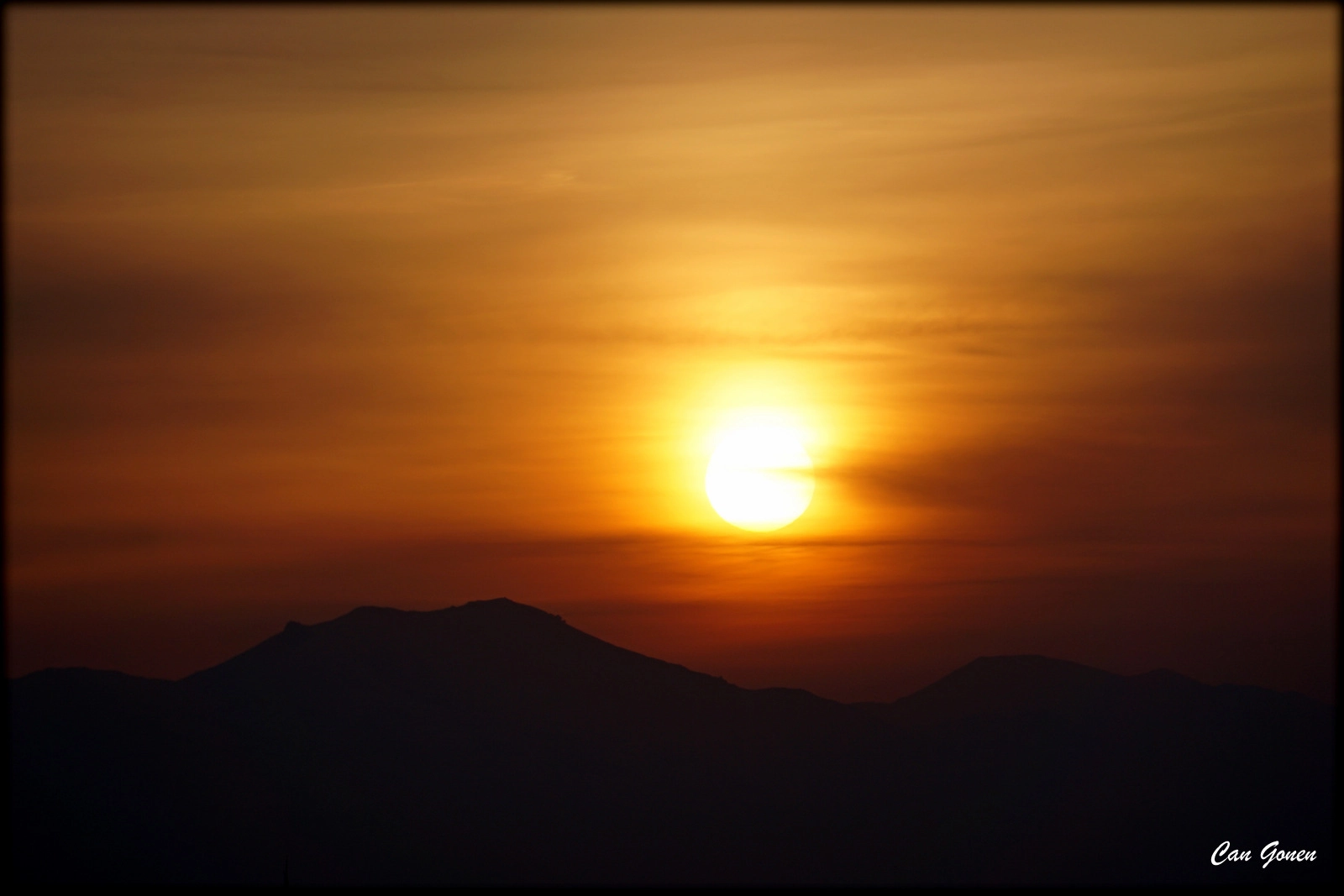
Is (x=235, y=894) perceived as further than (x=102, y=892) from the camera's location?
No

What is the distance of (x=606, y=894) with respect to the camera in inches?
594

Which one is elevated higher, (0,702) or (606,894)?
(0,702)

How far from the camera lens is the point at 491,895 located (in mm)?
16266

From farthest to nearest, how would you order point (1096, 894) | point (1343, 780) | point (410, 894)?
point (1343, 780), point (410, 894), point (1096, 894)

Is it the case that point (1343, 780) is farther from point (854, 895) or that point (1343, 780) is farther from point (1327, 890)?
point (854, 895)

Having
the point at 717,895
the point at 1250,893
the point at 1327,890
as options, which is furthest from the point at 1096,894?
the point at 1327,890

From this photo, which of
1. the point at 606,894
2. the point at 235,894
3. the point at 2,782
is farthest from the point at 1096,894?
the point at 2,782

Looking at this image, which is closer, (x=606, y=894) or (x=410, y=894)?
(x=606, y=894)

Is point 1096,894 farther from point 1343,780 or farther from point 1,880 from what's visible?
point 1,880

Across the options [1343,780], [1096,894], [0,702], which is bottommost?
[1096,894]

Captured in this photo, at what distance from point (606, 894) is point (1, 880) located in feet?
38.4

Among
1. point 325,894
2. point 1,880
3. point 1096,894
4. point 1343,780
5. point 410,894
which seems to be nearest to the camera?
point 1096,894

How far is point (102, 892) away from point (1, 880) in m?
6.43

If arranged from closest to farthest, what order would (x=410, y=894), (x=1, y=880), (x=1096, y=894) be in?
1. (x=1096, y=894)
2. (x=410, y=894)
3. (x=1, y=880)
